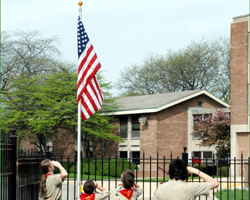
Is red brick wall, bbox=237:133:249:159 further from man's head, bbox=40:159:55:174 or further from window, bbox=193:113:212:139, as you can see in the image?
Result: man's head, bbox=40:159:55:174

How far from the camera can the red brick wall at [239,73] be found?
26.9 meters

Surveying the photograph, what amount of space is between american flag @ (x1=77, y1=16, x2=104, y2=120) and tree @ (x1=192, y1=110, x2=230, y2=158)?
2206 centimetres

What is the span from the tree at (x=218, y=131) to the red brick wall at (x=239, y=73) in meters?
3.24

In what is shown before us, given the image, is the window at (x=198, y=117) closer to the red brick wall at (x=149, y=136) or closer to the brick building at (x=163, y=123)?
the brick building at (x=163, y=123)

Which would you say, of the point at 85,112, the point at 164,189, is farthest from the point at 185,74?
the point at 164,189

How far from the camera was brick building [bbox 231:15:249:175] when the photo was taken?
26.9 metres

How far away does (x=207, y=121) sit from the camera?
31.9 meters

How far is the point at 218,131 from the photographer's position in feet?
101

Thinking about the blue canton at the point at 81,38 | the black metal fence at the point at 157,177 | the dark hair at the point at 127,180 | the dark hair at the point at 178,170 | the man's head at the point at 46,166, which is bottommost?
the black metal fence at the point at 157,177

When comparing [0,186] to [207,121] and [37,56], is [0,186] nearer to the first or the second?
[207,121]

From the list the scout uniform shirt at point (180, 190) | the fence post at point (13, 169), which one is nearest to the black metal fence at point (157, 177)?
the fence post at point (13, 169)

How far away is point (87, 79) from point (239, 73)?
64.1 ft

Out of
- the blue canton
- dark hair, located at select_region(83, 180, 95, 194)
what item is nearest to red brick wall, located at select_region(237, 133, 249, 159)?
the blue canton

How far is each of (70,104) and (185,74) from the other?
25.2 meters
